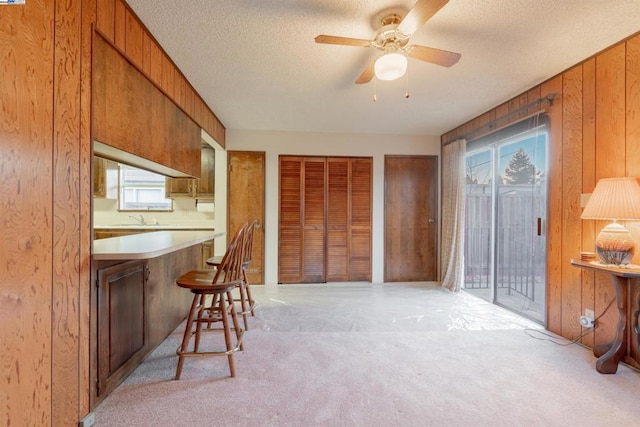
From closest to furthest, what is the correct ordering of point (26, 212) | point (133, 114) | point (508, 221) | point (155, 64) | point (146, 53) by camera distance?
point (26, 212) → point (133, 114) → point (146, 53) → point (155, 64) → point (508, 221)

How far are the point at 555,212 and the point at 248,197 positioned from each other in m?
Result: 3.67

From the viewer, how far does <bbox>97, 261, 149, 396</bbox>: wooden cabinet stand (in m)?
1.62

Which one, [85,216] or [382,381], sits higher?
[85,216]

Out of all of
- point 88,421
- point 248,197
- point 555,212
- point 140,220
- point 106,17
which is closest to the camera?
point 88,421

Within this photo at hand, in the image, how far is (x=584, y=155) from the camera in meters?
2.43

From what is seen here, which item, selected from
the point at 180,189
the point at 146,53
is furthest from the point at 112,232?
the point at 146,53

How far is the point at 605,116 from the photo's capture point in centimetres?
226

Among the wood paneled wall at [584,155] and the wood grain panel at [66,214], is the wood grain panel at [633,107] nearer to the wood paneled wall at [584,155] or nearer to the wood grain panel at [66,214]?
the wood paneled wall at [584,155]

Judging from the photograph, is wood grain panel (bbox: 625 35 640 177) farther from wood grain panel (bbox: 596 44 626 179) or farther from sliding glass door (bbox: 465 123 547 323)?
sliding glass door (bbox: 465 123 547 323)

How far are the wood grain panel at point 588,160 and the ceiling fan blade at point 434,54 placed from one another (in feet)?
4.43

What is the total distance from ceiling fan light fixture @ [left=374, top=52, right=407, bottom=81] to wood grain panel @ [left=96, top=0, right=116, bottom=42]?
154 cm

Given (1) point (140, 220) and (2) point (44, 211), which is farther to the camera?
(1) point (140, 220)

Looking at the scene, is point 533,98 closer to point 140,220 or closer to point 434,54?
point 434,54

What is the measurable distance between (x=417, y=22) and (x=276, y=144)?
3091 millimetres
